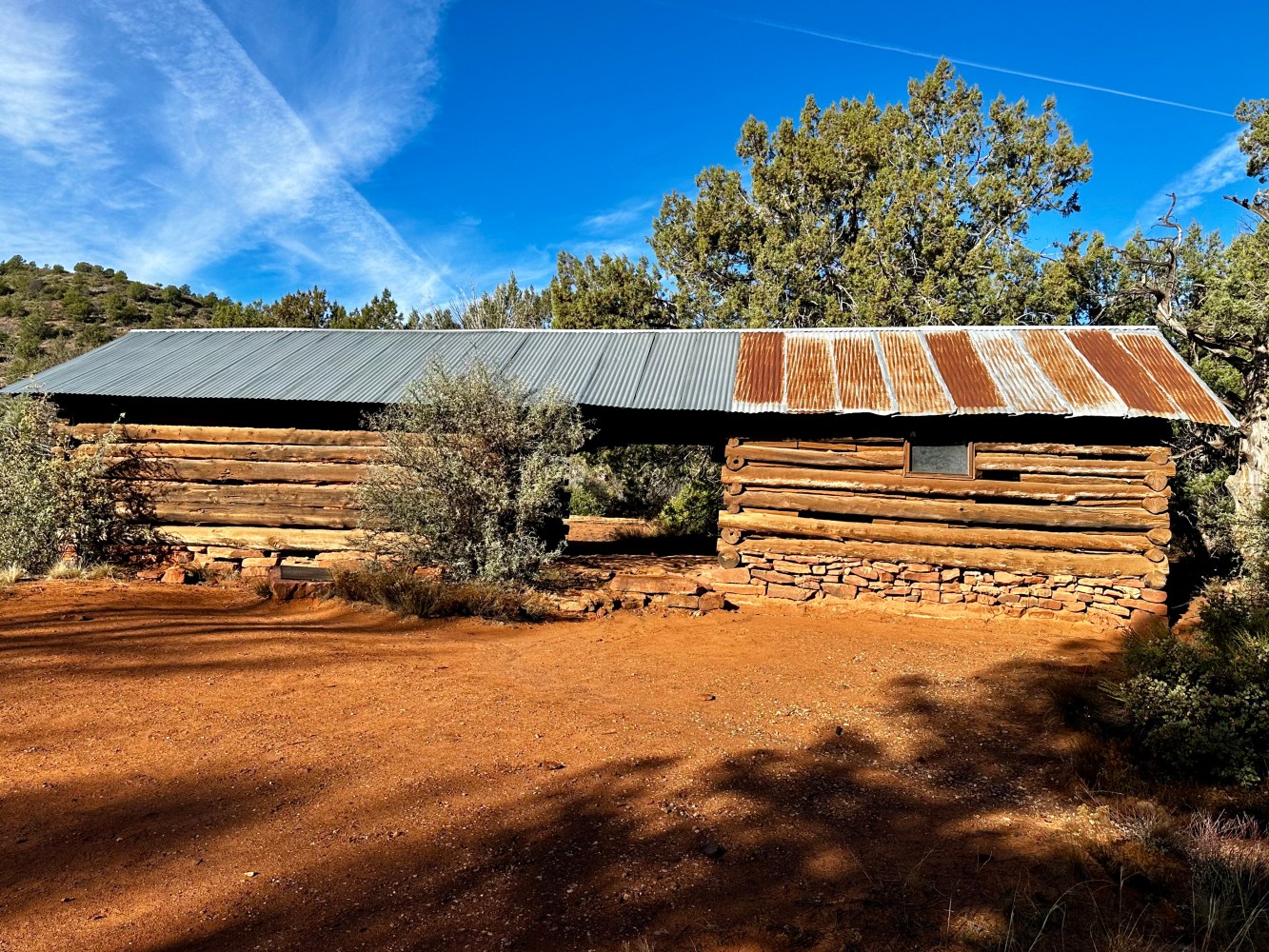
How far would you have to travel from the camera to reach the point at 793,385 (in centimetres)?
1022

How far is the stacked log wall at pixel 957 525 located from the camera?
9219 millimetres

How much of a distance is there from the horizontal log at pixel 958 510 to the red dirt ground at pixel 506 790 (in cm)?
246

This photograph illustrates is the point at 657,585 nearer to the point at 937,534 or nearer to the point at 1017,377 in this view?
the point at 937,534

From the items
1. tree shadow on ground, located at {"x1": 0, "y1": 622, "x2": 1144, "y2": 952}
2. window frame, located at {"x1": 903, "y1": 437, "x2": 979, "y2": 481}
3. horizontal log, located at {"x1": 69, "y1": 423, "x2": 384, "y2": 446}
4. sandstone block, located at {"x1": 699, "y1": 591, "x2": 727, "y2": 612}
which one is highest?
horizontal log, located at {"x1": 69, "y1": 423, "x2": 384, "y2": 446}

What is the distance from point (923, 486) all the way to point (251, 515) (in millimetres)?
10470

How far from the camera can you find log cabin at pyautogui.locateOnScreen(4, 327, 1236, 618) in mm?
9312

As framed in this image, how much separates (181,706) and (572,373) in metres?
7.25

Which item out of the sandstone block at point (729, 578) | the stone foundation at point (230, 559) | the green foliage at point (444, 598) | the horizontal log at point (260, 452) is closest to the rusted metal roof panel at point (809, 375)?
the sandstone block at point (729, 578)

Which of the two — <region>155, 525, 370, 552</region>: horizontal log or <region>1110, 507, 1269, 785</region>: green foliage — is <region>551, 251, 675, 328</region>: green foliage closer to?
<region>155, 525, 370, 552</region>: horizontal log

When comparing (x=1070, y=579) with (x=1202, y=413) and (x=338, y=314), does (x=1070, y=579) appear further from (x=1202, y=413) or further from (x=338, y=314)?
(x=338, y=314)

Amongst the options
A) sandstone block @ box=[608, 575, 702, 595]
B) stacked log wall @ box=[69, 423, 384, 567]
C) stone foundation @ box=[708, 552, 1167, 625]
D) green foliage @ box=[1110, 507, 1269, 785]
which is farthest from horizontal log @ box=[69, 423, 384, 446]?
green foliage @ box=[1110, 507, 1269, 785]

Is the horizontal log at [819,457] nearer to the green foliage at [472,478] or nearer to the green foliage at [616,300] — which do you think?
the green foliage at [472,478]

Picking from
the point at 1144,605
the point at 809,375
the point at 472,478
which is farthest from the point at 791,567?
the point at 472,478

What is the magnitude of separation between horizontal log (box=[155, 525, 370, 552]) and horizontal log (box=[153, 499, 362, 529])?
8 cm
